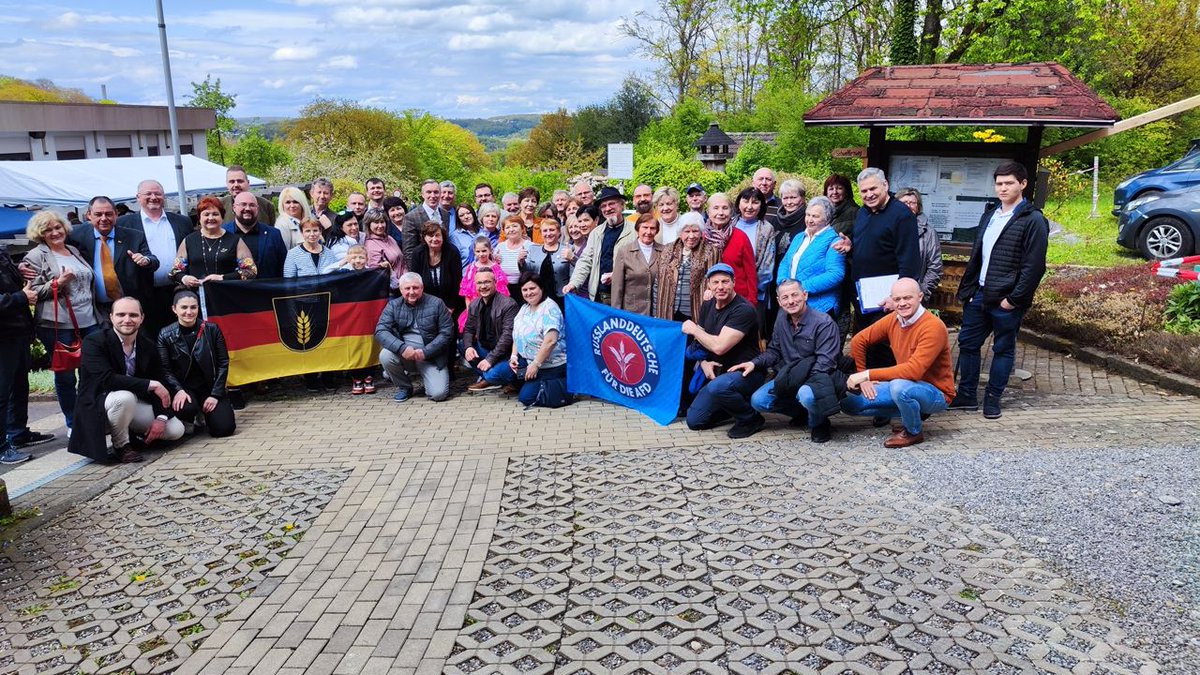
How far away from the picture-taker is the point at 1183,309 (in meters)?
9.06

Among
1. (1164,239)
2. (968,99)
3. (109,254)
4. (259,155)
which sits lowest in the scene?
(1164,239)

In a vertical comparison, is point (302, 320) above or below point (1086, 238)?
below

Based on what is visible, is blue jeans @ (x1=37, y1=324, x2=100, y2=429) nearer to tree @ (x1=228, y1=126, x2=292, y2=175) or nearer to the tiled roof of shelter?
the tiled roof of shelter

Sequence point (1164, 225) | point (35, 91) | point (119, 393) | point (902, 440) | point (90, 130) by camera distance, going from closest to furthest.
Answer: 1. point (902, 440)
2. point (119, 393)
3. point (1164, 225)
4. point (90, 130)
5. point (35, 91)

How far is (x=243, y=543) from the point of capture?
5.41 m

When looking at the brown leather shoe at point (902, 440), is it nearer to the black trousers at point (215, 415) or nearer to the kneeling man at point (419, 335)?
the kneeling man at point (419, 335)

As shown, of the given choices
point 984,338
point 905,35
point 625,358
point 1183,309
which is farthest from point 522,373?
point 905,35

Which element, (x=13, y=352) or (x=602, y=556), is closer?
(x=602, y=556)

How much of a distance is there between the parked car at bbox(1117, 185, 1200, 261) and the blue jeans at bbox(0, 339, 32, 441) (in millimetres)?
14883

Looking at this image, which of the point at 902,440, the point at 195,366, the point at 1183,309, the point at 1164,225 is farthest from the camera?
the point at 1164,225

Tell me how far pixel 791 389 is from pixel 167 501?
4.80 meters

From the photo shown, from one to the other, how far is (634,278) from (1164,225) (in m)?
9.94

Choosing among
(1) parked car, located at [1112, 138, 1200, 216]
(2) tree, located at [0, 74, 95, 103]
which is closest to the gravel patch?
(1) parked car, located at [1112, 138, 1200, 216]

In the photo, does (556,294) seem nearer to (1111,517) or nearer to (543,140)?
(1111,517)
